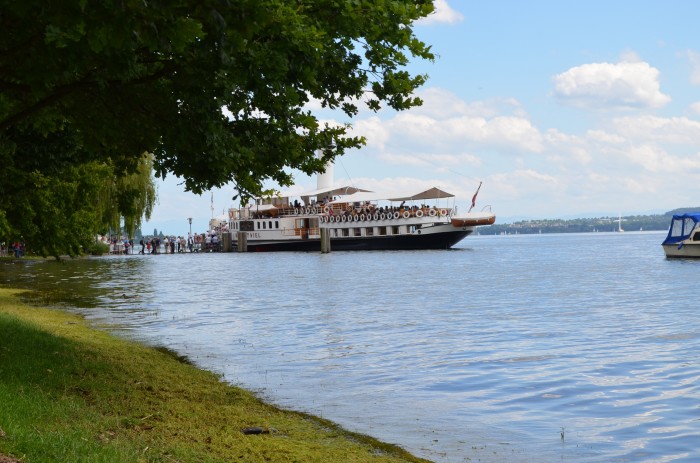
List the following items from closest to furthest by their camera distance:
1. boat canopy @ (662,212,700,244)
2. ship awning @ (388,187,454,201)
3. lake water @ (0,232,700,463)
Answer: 1. lake water @ (0,232,700,463)
2. boat canopy @ (662,212,700,244)
3. ship awning @ (388,187,454,201)

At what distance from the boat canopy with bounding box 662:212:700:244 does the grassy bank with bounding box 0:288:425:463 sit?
56.0m

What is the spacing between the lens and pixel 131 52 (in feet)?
30.1

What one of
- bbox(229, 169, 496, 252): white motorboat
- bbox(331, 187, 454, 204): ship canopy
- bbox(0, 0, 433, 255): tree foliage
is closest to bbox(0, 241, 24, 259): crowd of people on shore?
bbox(229, 169, 496, 252): white motorboat

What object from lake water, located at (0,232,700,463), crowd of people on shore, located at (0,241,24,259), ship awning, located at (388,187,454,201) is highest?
ship awning, located at (388,187,454,201)

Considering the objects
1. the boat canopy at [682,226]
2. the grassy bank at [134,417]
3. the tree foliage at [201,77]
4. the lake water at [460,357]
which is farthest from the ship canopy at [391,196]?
the grassy bank at [134,417]

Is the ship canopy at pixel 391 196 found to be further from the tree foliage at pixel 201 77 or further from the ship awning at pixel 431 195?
the tree foliage at pixel 201 77

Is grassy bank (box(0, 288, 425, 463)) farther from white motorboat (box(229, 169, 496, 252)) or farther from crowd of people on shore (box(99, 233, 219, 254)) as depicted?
crowd of people on shore (box(99, 233, 219, 254))

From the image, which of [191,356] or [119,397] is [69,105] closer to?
[119,397]

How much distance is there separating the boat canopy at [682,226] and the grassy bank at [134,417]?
55981 millimetres

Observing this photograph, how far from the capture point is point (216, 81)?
10102mm

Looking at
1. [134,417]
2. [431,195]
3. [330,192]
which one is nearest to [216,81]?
[134,417]

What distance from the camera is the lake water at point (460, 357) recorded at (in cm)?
1023

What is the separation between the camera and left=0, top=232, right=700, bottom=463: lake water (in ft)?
33.6

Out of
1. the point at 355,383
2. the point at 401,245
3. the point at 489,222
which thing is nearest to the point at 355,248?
the point at 401,245
